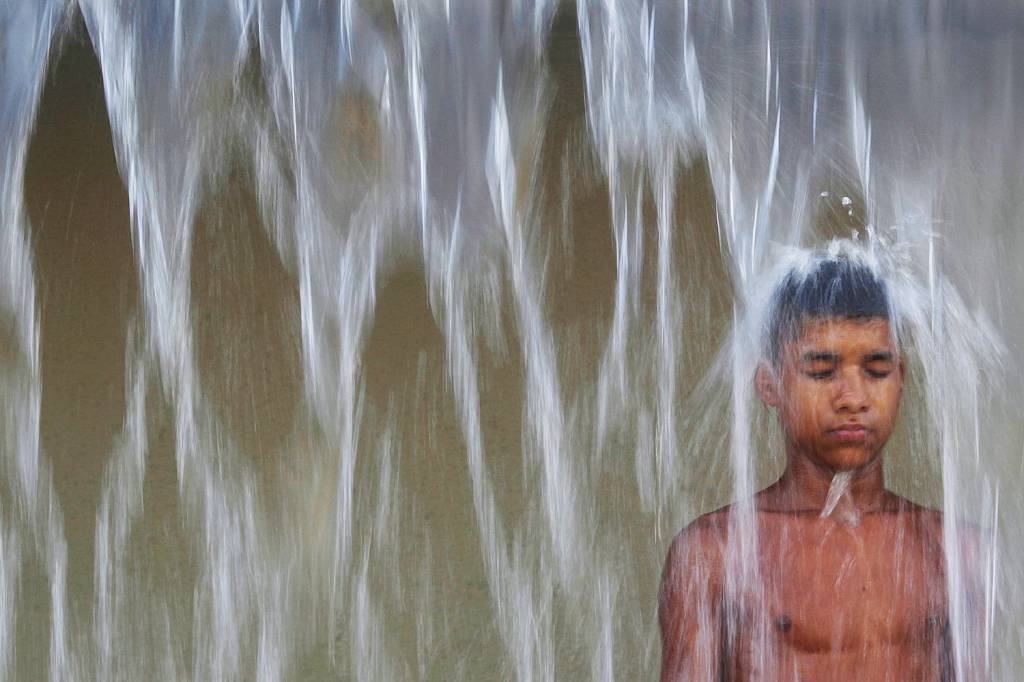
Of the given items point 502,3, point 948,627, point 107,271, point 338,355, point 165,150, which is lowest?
point 948,627

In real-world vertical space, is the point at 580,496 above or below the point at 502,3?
below

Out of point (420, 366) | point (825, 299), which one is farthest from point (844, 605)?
point (420, 366)

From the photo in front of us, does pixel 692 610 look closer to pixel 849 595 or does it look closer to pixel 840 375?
pixel 849 595

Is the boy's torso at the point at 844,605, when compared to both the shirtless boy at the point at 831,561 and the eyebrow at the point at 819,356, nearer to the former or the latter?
the shirtless boy at the point at 831,561

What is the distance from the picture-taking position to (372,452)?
3453 millimetres

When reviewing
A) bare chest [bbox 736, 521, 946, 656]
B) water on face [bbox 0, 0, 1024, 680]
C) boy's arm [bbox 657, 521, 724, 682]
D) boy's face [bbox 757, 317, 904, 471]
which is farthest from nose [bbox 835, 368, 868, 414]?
water on face [bbox 0, 0, 1024, 680]

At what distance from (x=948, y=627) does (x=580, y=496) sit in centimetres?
115

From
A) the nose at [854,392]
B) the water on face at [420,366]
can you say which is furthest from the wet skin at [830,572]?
the water on face at [420,366]

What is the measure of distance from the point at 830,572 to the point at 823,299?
18.6 inches

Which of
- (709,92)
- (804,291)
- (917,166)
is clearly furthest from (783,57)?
(804,291)

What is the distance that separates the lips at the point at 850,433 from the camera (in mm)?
2455

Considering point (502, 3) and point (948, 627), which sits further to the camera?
point (502, 3)

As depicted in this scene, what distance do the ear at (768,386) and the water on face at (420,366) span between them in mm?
617

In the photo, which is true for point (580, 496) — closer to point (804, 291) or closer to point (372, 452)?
point (372, 452)
